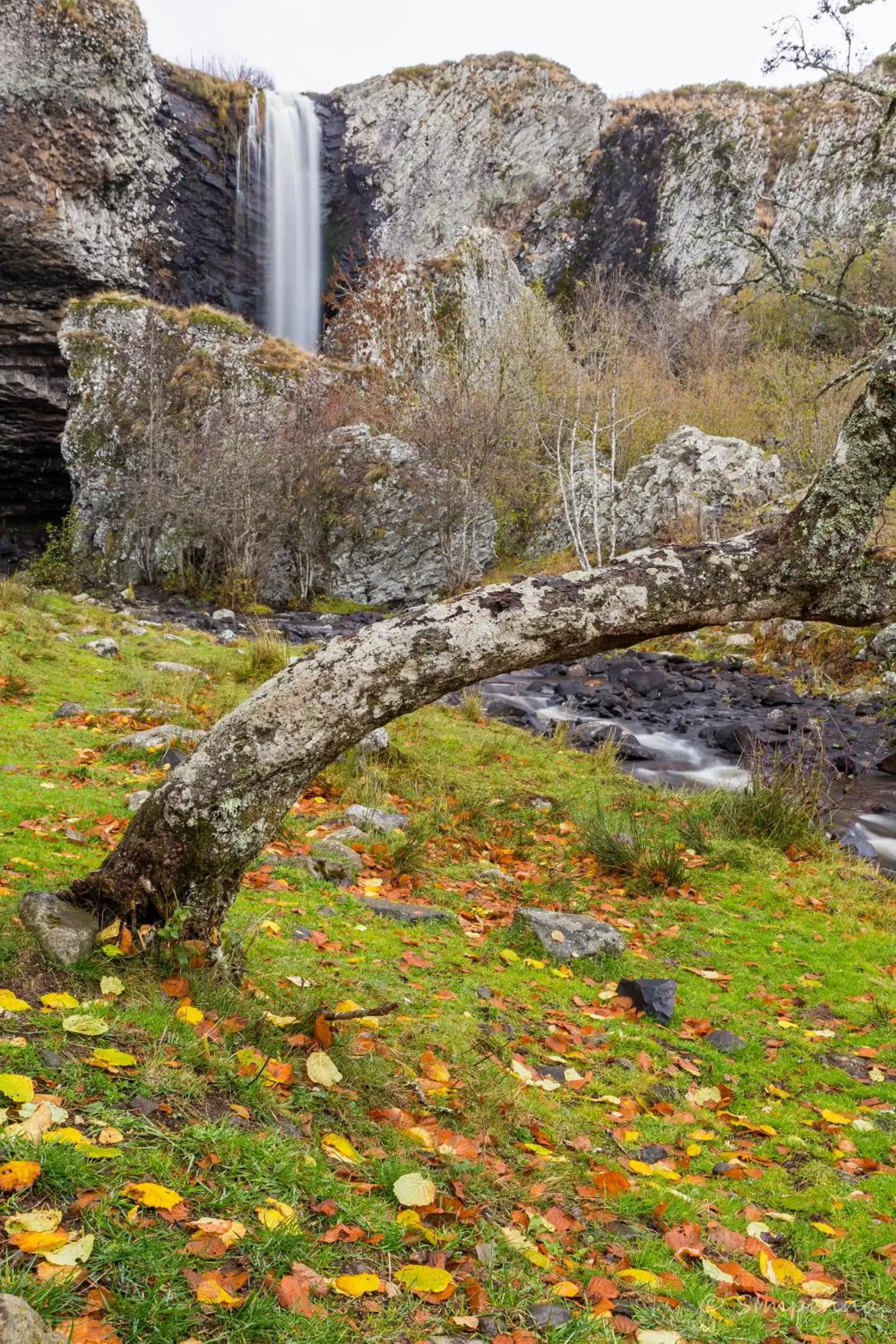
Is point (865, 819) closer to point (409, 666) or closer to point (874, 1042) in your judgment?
point (874, 1042)

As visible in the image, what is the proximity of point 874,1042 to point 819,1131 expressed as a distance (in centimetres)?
107

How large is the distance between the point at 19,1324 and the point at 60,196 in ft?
135

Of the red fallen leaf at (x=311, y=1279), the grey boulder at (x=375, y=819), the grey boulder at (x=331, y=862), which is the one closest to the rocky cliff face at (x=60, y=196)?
the grey boulder at (x=375, y=819)

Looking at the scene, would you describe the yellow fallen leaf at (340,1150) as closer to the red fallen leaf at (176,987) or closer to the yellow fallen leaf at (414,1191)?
the yellow fallen leaf at (414,1191)

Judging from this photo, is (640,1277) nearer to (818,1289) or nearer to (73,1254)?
(818,1289)

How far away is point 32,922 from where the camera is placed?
120 inches

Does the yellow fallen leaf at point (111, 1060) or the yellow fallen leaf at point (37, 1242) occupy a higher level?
the yellow fallen leaf at point (37, 1242)

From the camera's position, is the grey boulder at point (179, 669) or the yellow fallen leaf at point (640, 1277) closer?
the yellow fallen leaf at point (640, 1277)

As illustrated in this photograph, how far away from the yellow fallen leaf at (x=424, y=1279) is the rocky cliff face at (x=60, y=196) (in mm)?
32950

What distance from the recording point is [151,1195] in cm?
198

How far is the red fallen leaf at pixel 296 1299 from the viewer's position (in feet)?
6.00

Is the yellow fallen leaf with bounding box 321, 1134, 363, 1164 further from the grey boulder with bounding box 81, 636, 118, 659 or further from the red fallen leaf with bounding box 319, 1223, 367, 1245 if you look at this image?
the grey boulder with bounding box 81, 636, 118, 659

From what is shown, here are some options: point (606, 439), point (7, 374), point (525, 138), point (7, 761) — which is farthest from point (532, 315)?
point (7, 761)

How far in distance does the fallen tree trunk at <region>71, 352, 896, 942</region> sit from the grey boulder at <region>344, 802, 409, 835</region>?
3289 millimetres
